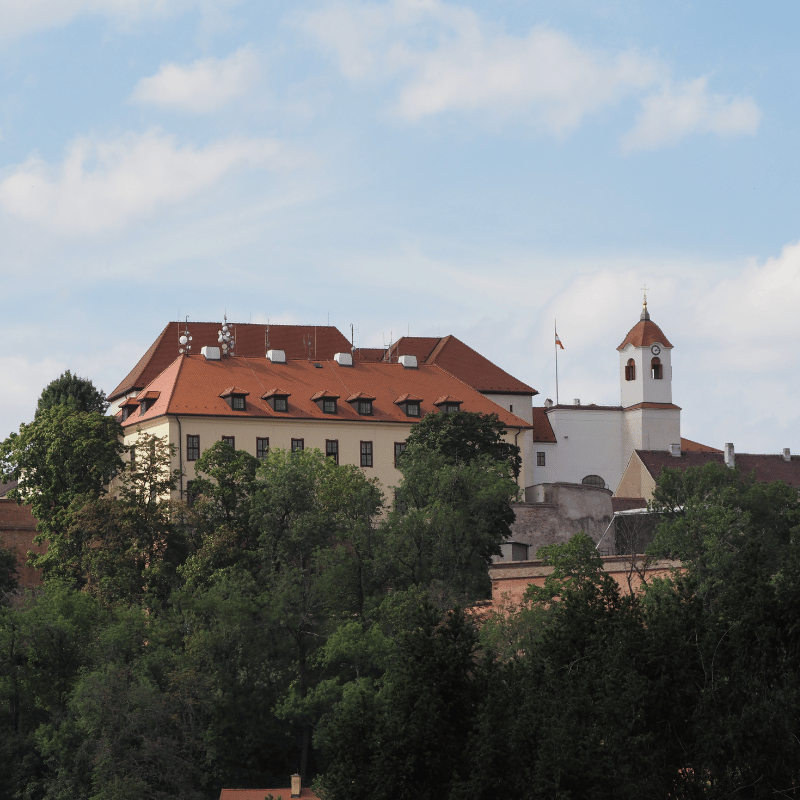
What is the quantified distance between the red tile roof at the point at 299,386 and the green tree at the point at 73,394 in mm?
3474

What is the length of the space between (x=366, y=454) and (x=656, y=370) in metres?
17.9

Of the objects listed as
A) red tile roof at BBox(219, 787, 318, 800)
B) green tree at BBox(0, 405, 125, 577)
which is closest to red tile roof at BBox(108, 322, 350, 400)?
green tree at BBox(0, 405, 125, 577)

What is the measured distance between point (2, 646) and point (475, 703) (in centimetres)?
2634

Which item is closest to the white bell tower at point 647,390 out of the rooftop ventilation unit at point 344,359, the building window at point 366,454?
the rooftop ventilation unit at point 344,359

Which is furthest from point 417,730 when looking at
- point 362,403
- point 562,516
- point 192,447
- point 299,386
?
point 299,386

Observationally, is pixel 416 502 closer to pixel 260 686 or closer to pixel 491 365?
pixel 260 686

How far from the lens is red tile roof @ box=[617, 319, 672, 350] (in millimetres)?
84438

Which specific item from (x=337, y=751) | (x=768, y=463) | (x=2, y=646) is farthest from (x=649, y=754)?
(x=768, y=463)

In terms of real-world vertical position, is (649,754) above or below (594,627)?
below

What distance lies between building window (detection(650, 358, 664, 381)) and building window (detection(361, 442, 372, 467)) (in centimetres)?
1725

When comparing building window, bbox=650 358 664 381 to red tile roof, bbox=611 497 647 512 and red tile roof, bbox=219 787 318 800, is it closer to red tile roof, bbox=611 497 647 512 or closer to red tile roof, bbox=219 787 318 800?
red tile roof, bbox=611 497 647 512

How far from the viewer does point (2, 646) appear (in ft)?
182

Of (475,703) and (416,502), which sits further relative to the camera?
(416,502)

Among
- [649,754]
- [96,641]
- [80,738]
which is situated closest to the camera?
[649,754]
